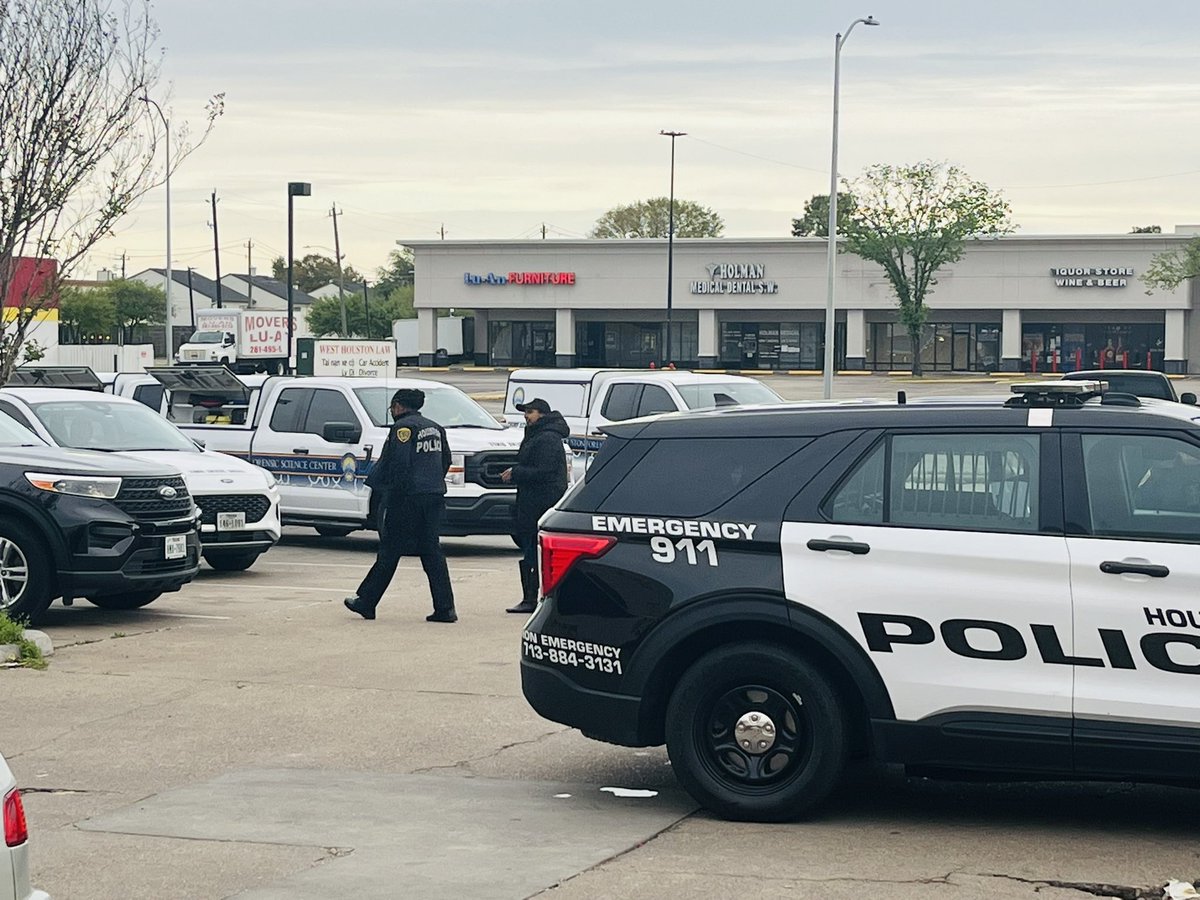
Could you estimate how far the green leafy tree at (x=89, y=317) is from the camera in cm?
10381

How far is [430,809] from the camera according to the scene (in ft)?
24.1

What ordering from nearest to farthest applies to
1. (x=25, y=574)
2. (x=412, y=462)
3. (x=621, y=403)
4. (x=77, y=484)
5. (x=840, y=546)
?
(x=840, y=546)
(x=25, y=574)
(x=77, y=484)
(x=412, y=462)
(x=621, y=403)

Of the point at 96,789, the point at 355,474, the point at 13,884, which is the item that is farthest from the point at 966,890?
the point at 355,474

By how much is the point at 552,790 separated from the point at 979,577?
89.2 inches

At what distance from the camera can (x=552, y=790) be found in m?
7.75

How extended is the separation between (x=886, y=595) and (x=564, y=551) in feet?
4.68

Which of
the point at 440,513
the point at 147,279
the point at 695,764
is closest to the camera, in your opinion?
the point at 695,764

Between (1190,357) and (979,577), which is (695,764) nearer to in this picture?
(979,577)

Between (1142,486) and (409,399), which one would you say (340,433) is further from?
(1142,486)

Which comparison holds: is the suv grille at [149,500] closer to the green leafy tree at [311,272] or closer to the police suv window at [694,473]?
the police suv window at [694,473]

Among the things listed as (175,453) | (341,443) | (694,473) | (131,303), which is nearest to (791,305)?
(131,303)

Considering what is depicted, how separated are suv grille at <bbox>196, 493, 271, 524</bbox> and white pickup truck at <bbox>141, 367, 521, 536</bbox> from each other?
2.41 meters

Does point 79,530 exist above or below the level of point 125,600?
above

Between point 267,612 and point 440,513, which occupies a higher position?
point 440,513
